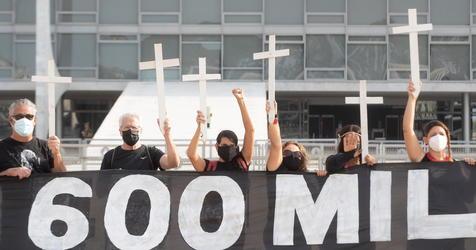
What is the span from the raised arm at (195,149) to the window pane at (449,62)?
21505 mm

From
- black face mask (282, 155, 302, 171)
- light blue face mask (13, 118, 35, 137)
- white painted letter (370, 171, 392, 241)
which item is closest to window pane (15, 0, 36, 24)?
light blue face mask (13, 118, 35, 137)

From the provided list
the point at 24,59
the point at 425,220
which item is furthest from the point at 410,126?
the point at 24,59

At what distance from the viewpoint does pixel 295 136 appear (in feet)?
86.8

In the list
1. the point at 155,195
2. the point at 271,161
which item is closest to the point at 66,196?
the point at 155,195

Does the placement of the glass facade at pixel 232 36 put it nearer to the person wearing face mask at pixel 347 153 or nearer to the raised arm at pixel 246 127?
the person wearing face mask at pixel 347 153

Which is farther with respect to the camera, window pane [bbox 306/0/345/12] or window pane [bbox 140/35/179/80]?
window pane [bbox 306/0/345/12]

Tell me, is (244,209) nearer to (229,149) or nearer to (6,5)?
(229,149)

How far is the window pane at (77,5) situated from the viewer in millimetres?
24234

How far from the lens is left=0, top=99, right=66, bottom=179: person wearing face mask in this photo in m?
4.68

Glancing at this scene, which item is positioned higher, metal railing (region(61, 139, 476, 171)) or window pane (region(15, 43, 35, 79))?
window pane (region(15, 43, 35, 79))

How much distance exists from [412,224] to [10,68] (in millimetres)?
22297

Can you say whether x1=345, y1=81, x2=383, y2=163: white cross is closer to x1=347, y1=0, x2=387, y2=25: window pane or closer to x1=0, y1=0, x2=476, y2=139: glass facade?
x1=0, y1=0, x2=476, y2=139: glass facade

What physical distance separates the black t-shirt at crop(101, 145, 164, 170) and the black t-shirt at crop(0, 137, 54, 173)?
54 cm

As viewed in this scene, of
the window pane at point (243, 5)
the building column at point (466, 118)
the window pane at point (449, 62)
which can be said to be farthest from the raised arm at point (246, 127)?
the building column at point (466, 118)
